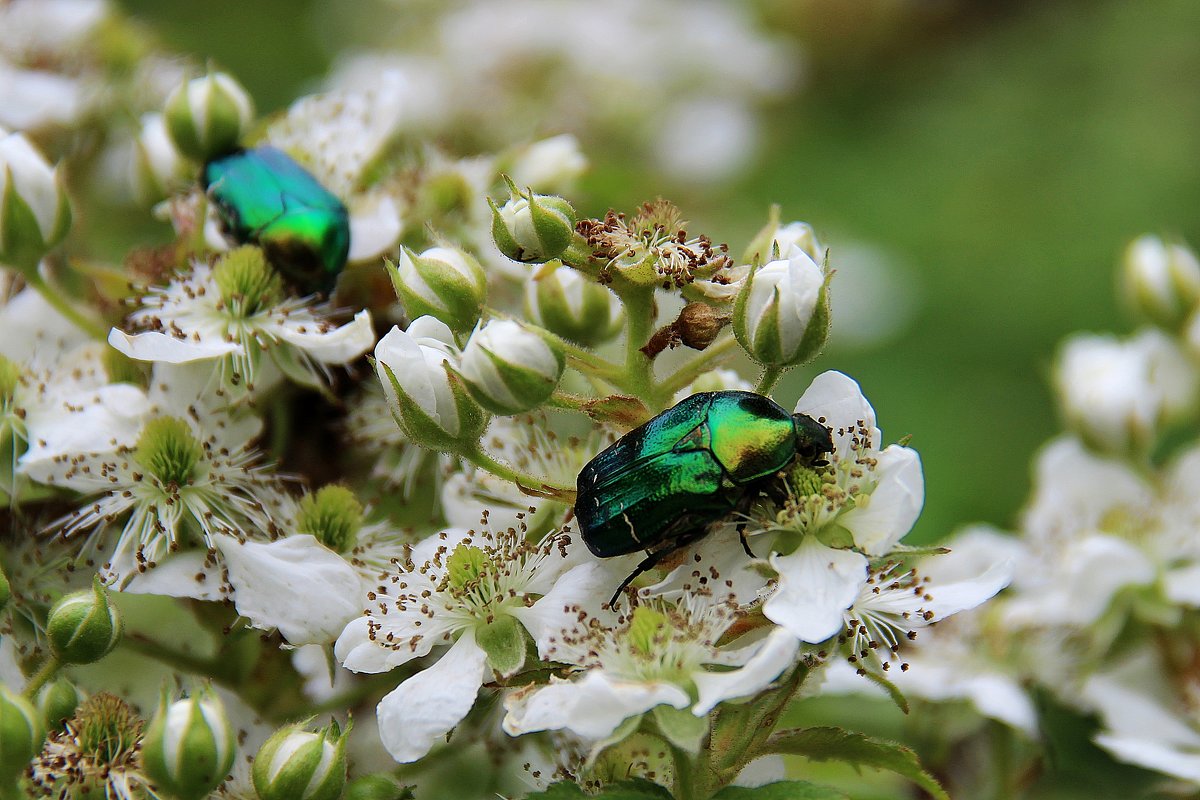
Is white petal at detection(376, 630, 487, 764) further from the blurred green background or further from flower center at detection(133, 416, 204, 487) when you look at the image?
the blurred green background

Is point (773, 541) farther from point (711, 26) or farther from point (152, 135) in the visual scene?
point (711, 26)

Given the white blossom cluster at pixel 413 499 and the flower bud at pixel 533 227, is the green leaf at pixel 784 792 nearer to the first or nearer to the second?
the white blossom cluster at pixel 413 499

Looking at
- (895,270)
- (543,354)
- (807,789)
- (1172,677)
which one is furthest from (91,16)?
(895,270)

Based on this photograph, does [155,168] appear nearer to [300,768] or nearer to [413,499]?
[413,499]

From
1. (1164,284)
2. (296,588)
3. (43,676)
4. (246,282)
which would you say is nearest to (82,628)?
(43,676)

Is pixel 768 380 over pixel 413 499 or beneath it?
over

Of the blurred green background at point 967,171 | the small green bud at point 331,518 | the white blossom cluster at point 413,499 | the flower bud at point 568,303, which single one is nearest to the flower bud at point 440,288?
the white blossom cluster at point 413,499
